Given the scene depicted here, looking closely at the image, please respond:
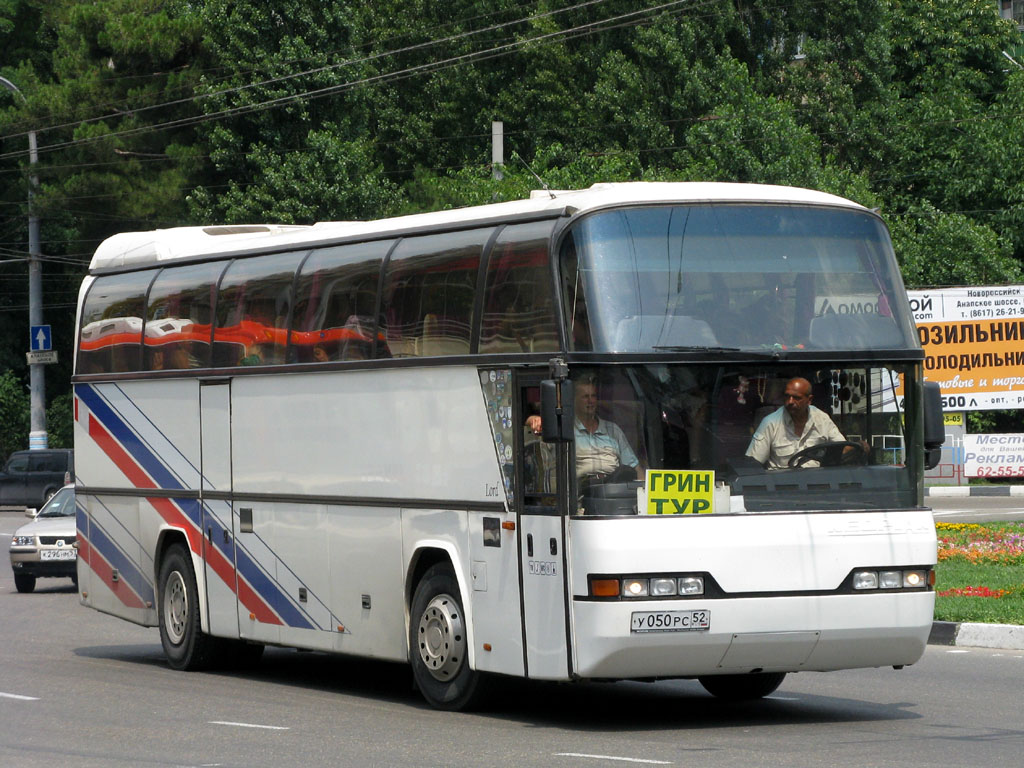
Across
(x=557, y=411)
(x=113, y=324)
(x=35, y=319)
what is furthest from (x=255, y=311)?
(x=35, y=319)

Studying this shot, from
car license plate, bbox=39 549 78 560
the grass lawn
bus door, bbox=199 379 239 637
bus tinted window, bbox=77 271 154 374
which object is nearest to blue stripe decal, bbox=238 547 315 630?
bus door, bbox=199 379 239 637

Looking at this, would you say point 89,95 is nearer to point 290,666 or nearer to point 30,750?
point 290,666

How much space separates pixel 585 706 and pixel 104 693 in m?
3.59

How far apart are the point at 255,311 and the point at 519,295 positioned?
146 inches

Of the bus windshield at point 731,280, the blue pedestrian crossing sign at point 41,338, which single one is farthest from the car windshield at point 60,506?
the blue pedestrian crossing sign at point 41,338

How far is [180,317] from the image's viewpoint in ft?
49.7

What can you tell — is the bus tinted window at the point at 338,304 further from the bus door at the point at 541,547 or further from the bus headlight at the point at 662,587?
the bus headlight at the point at 662,587

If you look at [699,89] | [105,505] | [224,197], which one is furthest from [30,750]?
[699,89]

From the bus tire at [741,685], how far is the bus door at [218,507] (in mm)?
4202

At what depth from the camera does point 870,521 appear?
1051 cm

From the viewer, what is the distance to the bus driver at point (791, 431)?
1042 centimetres

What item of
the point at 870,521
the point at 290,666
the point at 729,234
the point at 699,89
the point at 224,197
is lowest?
the point at 290,666

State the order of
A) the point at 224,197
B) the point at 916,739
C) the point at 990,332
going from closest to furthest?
the point at 916,739, the point at 990,332, the point at 224,197

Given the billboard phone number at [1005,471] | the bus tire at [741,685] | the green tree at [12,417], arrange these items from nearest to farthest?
1. the bus tire at [741,685]
2. the billboard phone number at [1005,471]
3. the green tree at [12,417]
